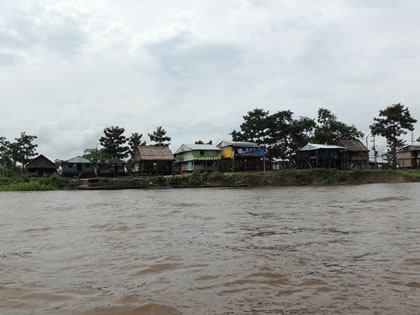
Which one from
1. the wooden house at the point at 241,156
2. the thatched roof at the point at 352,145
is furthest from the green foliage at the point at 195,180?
the thatched roof at the point at 352,145

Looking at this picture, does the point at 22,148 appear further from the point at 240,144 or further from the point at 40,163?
the point at 240,144

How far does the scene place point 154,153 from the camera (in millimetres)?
45688

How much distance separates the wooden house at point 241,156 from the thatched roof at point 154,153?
7977 millimetres

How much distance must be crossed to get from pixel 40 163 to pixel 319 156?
41.0 meters

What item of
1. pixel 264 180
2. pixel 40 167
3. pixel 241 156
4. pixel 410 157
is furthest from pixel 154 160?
pixel 410 157

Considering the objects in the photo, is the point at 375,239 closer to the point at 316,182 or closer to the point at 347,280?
the point at 347,280

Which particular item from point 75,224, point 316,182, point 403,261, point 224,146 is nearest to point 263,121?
point 224,146

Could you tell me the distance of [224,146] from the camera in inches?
1875

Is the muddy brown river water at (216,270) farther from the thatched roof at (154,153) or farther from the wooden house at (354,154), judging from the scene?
the wooden house at (354,154)

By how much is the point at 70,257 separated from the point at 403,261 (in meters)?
5.03

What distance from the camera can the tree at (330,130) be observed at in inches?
2037

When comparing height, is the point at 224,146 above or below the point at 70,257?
above

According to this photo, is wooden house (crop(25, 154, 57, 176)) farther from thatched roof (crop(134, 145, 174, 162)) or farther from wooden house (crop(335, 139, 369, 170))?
wooden house (crop(335, 139, 369, 170))

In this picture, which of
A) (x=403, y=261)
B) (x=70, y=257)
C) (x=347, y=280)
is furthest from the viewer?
(x=70, y=257)
